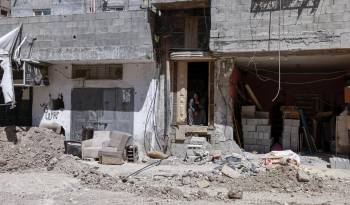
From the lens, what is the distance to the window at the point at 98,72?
51.7ft

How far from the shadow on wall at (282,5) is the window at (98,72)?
536 cm

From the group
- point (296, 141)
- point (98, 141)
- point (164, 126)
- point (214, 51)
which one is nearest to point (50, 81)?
point (98, 141)

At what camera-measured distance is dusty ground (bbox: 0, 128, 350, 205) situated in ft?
31.2

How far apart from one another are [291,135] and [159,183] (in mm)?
6112

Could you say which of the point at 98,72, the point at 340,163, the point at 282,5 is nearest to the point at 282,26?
the point at 282,5

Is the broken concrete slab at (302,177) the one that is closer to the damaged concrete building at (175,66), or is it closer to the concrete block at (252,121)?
the damaged concrete building at (175,66)

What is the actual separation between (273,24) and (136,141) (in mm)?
6261

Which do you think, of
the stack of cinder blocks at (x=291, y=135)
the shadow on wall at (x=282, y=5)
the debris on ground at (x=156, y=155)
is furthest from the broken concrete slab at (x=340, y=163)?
the debris on ground at (x=156, y=155)

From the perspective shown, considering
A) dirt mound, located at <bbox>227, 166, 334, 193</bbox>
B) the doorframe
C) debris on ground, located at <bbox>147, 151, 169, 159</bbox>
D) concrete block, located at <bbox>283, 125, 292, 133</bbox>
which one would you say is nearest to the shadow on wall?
the doorframe

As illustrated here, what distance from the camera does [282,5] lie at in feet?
43.3

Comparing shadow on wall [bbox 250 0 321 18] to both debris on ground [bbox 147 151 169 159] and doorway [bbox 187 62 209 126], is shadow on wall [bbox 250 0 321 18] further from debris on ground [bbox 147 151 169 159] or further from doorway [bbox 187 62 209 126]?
debris on ground [bbox 147 151 169 159]

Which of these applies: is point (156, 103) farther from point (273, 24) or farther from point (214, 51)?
point (273, 24)

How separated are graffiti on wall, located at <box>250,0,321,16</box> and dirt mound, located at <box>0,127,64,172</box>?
8.16m

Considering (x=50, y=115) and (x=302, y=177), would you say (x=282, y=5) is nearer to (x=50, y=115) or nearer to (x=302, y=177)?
(x=302, y=177)
